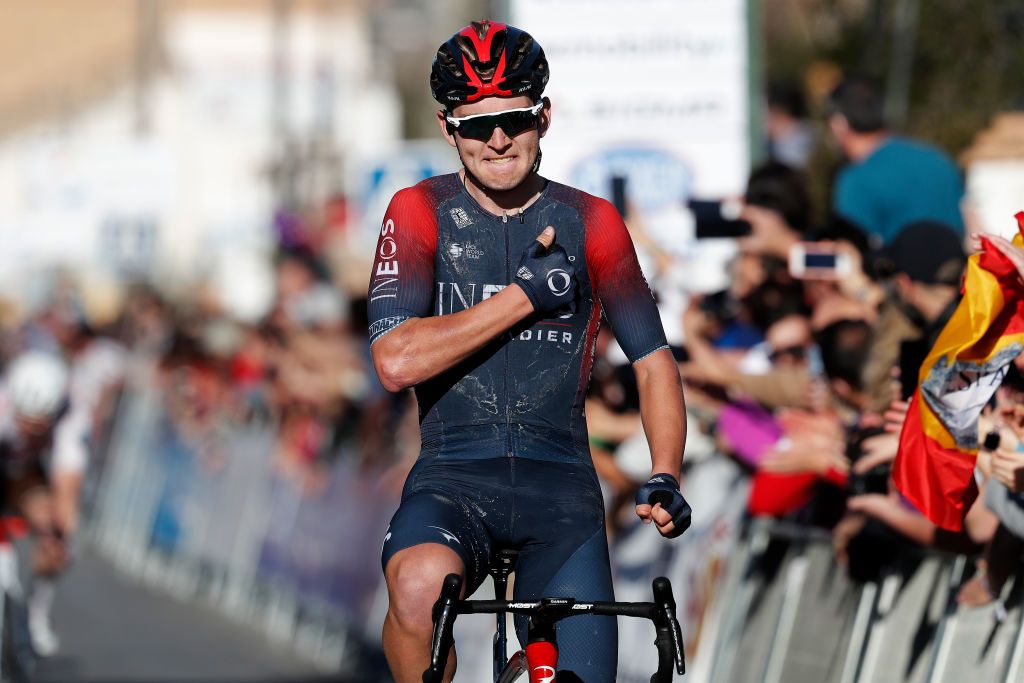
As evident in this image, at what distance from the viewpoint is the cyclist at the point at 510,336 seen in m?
5.52

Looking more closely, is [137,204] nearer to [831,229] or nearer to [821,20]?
[821,20]

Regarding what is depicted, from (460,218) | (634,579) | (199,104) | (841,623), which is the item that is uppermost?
(460,218)

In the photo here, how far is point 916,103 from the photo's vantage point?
13539 millimetres

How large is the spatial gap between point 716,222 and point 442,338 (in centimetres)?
467

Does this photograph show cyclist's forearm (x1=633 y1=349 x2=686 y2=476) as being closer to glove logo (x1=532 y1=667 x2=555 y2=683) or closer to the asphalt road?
glove logo (x1=532 y1=667 x2=555 y2=683)

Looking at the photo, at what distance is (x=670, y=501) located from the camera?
5.29 meters

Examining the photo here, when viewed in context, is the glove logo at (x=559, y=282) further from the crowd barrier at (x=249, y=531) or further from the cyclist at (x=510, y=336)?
the crowd barrier at (x=249, y=531)

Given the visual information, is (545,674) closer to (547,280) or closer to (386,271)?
(547,280)

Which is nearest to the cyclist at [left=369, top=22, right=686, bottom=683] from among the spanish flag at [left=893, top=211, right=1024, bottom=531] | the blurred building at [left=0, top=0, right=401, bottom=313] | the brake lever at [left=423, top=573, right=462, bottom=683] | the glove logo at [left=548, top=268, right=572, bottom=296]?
the glove logo at [left=548, top=268, right=572, bottom=296]

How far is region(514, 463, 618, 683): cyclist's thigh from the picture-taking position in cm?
550

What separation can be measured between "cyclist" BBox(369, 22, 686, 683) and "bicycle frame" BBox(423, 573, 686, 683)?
119 millimetres

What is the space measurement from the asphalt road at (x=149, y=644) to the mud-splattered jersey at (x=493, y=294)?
25.0 feet

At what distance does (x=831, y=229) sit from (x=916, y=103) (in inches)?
193

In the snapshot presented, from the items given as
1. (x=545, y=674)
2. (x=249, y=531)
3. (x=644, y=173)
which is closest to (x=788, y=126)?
(x=644, y=173)
